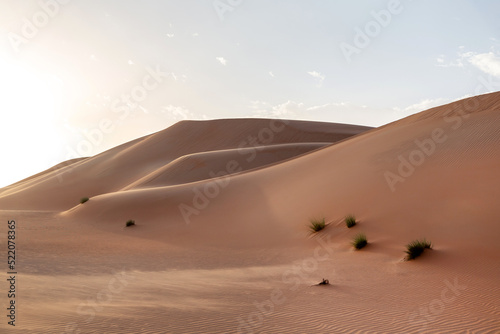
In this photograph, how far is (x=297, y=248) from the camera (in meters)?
14.1

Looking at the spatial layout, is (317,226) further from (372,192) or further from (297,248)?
(372,192)

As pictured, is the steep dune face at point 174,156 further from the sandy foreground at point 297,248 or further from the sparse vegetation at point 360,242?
the sparse vegetation at point 360,242

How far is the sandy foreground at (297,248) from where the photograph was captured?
21.8ft

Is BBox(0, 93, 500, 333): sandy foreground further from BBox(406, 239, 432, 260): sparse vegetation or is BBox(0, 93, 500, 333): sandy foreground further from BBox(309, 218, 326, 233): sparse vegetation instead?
BBox(309, 218, 326, 233): sparse vegetation

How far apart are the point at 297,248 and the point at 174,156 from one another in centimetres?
4329

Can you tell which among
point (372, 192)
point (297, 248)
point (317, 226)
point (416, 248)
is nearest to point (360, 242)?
point (416, 248)

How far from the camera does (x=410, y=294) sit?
8359 millimetres

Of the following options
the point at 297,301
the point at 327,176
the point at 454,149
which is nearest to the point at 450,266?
the point at 297,301

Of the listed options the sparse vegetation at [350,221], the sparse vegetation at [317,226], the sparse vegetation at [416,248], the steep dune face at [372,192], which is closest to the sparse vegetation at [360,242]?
the steep dune face at [372,192]

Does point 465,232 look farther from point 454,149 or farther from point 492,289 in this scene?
point 454,149

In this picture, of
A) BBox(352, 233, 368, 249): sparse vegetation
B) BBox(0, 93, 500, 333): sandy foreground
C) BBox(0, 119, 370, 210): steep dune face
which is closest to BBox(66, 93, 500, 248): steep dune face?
BBox(0, 93, 500, 333): sandy foreground

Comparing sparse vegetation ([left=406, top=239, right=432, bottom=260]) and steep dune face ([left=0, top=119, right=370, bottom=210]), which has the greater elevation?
steep dune face ([left=0, top=119, right=370, bottom=210])

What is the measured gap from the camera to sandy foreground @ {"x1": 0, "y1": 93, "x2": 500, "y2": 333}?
666cm

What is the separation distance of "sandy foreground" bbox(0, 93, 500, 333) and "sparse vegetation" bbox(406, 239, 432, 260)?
0.14 meters
